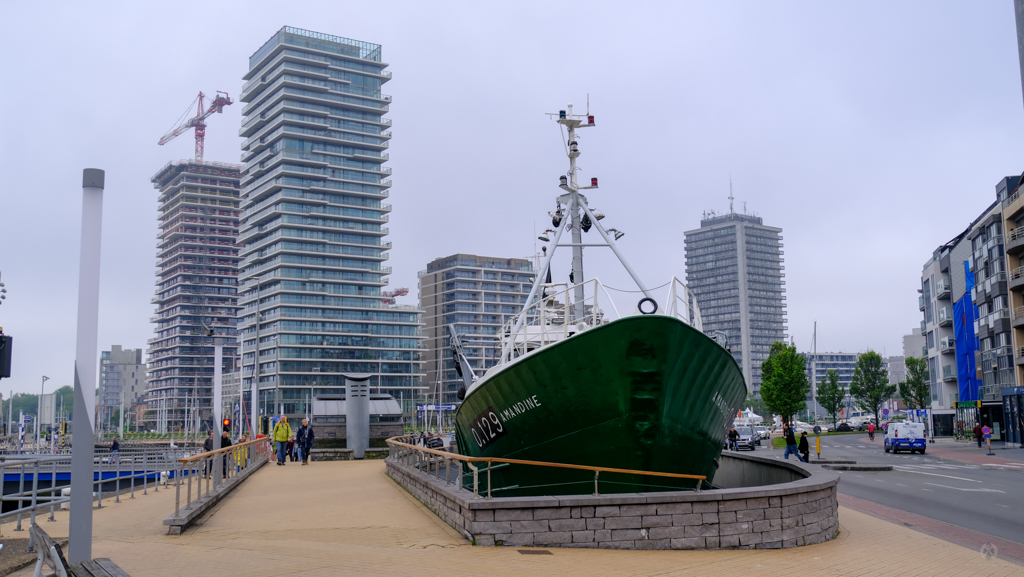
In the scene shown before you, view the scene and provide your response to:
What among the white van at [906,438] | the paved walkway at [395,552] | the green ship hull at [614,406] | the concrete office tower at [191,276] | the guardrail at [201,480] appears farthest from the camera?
the concrete office tower at [191,276]

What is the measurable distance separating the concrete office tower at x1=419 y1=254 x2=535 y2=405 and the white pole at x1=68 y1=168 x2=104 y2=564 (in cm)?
12988

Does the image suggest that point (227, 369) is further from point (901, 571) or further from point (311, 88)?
point (901, 571)

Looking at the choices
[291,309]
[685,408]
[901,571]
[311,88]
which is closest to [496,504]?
[685,408]

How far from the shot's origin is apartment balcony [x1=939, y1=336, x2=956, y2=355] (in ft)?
228

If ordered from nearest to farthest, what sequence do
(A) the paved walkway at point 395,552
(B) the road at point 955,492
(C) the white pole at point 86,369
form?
1. (C) the white pole at point 86,369
2. (A) the paved walkway at point 395,552
3. (B) the road at point 955,492

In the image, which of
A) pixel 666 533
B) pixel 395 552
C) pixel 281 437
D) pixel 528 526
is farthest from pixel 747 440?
pixel 395 552

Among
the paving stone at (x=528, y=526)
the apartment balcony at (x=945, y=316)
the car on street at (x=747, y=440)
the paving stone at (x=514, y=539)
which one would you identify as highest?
the apartment balcony at (x=945, y=316)

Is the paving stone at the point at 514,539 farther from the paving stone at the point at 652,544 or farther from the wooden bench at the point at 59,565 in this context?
the wooden bench at the point at 59,565

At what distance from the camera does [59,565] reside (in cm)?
552

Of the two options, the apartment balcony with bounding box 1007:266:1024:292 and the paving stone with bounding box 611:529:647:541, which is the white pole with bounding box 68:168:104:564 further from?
the apartment balcony with bounding box 1007:266:1024:292

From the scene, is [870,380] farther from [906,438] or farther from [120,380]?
[120,380]

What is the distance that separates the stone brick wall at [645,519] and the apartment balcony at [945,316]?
67558 mm

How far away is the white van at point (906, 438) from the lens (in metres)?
40.9

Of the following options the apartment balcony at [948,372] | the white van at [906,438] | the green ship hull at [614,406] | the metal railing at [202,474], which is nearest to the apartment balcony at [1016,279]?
the white van at [906,438]
